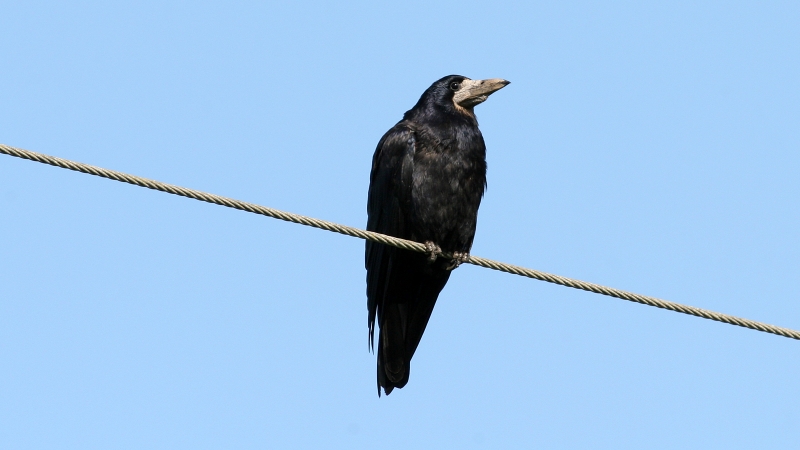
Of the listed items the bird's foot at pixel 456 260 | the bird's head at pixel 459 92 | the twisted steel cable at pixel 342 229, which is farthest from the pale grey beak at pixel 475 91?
the twisted steel cable at pixel 342 229

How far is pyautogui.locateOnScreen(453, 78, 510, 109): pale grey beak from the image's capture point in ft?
28.1

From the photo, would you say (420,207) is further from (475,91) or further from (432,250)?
(475,91)

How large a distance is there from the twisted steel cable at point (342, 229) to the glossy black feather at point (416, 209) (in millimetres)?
1501

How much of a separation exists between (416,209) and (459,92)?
4.31 feet

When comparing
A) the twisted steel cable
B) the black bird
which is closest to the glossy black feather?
the black bird

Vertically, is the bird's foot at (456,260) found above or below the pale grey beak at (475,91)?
below

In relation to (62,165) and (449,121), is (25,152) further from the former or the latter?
(449,121)

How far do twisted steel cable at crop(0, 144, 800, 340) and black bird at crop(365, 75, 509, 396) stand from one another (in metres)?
1.50

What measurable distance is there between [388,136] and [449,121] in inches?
18.0

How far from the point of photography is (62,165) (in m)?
5.22

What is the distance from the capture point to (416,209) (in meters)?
7.73

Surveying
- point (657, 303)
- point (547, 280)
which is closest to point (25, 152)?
point (547, 280)

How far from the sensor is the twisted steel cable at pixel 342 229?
17.2ft

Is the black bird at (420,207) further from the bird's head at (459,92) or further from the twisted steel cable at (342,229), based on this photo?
the twisted steel cable at (342,229)
